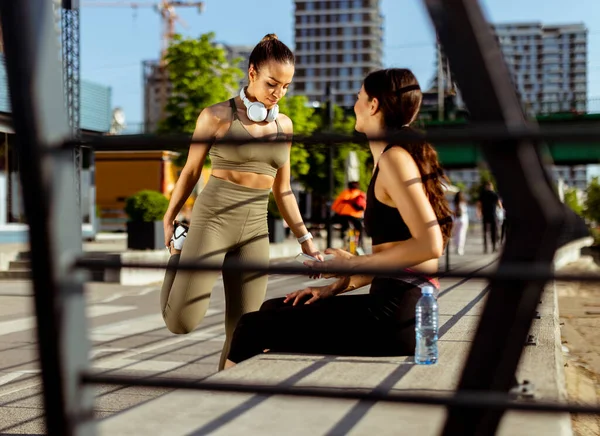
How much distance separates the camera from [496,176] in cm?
116

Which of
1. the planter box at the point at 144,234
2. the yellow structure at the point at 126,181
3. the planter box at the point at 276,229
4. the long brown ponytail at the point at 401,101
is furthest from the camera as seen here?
the yellow structure at the point at 126,181

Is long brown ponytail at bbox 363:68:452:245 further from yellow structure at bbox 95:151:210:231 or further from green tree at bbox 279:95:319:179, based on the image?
yellow structure at bbox 95:151:210:231

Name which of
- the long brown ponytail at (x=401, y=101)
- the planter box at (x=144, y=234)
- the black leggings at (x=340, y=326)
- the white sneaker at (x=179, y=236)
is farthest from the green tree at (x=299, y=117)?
the long brown ponytail at (x=401, y=101)

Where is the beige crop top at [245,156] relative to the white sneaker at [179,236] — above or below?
above

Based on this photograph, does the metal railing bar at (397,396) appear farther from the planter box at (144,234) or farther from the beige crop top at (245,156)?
the planter box at (144,234)

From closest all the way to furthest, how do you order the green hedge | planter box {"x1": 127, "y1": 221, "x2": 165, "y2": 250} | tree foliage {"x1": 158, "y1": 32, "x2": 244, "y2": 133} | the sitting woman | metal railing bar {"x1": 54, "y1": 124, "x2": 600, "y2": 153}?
metal railing bar {"x1": 54, "y1": 124, "x2": 600, "y2": 153}
the sitting woman
planter box {"x1": 127, "y1": 221, "x2": 165, "y2": 250}
the green hedge
tree foliage {"x1": 158, "y1": 32, "x2": 244, "y2": 133}

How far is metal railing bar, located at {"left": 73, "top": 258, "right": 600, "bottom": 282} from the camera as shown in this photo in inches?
44.6

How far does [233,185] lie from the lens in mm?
3418

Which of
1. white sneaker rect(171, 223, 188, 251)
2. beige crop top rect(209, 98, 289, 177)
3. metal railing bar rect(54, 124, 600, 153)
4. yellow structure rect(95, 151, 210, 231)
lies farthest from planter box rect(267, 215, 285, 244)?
yellow structure rect(95, 151, 210, 231)

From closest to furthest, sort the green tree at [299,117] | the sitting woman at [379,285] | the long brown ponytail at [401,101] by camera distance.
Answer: the sitting woman at [379,285] < the long brown ponytail at [401,101] < the green tree at [299,117]

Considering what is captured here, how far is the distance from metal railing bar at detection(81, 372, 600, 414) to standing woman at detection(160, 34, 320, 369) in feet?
6.58

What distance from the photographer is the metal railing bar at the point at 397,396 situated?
1143 mm

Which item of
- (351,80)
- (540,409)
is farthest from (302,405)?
(351,80)

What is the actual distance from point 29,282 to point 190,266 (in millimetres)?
255
